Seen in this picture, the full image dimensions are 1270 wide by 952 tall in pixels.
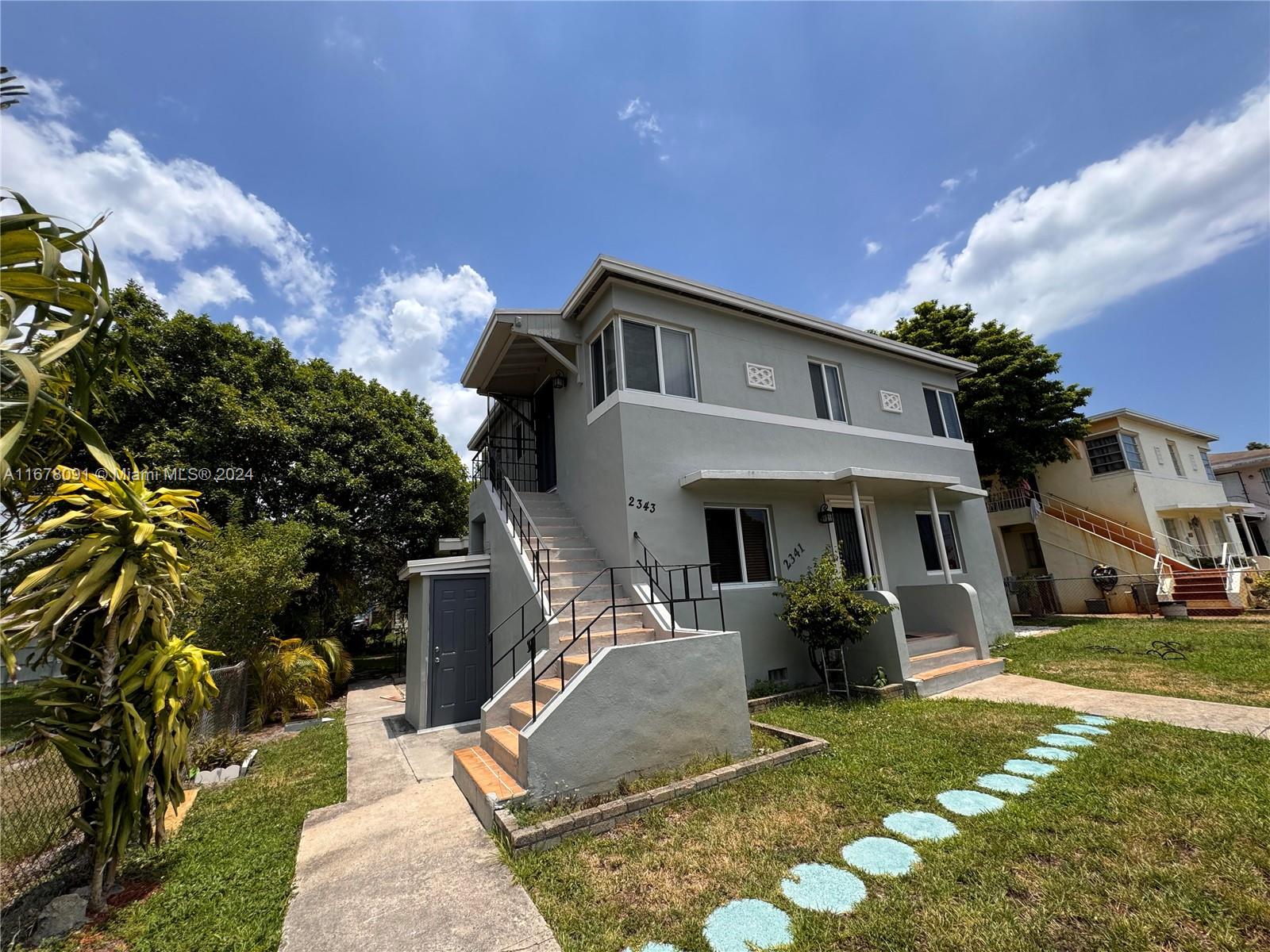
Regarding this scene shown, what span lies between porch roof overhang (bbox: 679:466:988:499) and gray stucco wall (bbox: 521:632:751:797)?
2.86 metres

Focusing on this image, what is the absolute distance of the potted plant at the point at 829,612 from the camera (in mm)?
7336

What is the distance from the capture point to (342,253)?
9969 millimetres

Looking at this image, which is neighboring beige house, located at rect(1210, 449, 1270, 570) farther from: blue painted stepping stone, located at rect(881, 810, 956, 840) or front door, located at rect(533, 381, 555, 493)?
front door, located at rect(533, 381, 555, 493)

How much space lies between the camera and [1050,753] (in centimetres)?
496

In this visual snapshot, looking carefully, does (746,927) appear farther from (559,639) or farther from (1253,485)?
(1253,485)

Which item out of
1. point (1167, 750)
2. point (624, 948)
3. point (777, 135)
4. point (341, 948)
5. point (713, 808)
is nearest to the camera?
point (624, 948)

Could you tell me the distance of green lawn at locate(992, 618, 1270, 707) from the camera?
6941mm

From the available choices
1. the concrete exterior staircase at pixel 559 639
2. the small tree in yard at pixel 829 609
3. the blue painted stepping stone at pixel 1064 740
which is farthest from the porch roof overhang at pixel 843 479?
the blue painted stepping stone at pixel 1064 740

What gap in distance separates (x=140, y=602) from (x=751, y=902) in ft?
14.7

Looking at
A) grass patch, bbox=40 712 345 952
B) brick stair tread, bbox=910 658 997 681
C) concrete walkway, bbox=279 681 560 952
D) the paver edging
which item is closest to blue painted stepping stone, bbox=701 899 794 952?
concrete walkway, bbox=279 681 560 952

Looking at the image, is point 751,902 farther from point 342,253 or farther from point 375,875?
point 342,253

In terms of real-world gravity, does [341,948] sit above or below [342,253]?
below

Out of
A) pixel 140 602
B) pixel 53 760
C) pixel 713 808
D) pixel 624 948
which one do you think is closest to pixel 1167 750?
pixel 713 808

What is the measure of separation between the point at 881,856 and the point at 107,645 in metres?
5.53
